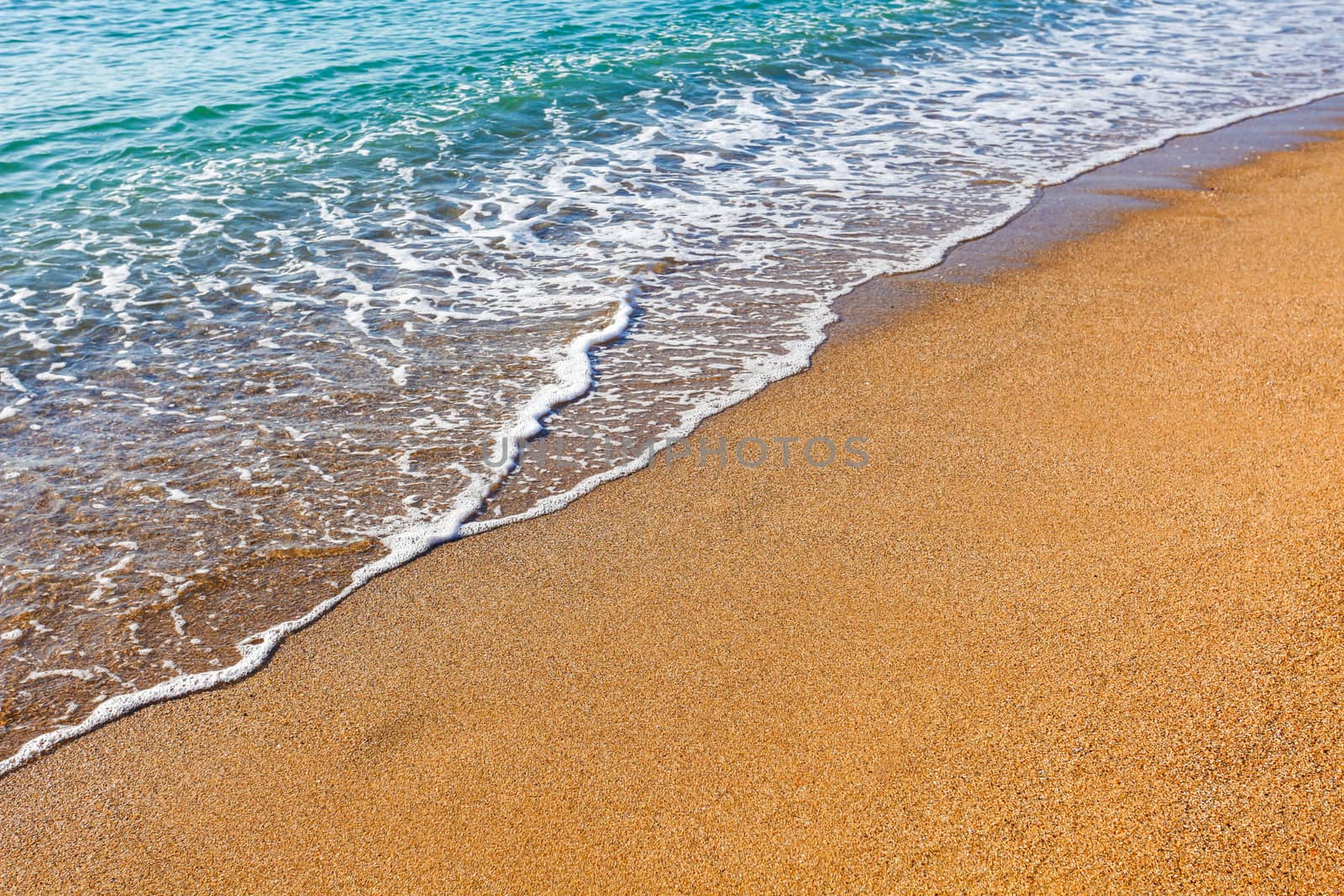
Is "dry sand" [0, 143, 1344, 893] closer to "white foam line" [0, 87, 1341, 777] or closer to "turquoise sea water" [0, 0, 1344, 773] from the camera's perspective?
"white foam line" [0, 87, 1341, 777]

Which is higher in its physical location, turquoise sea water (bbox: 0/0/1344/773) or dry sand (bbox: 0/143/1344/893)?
turquoise sea water (bbox: 0/0/1344/773)

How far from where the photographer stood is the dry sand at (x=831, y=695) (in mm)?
2656

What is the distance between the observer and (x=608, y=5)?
52.2ft

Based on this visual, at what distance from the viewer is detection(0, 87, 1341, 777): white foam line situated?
3.23m

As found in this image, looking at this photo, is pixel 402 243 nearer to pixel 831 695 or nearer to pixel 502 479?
pixel 502 479

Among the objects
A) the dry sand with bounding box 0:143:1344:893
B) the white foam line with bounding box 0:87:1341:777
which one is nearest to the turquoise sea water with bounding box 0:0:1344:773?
the white foam line with bounding box 0:87:1341:777

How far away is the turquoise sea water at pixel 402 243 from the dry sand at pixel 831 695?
404 mm

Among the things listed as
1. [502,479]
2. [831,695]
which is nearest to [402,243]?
[502,479]

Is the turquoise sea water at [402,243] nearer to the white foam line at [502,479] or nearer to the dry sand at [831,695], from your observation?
the white foam line at [502,479]

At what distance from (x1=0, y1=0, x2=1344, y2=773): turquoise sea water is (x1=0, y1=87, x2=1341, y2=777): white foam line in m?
0.02

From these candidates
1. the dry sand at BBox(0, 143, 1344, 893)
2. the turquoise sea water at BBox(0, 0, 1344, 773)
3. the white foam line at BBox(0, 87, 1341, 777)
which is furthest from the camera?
the turquoise sea water at BBox(0, 0, 1344, 773)

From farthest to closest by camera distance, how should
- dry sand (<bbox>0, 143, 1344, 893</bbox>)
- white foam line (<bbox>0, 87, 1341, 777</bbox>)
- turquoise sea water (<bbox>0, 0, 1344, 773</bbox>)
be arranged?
turquoise sea water (<bbox>0, 0, 1344, 773</bbox>) → white foam line (<bbox>0, 87, 1341, 777</bbox>) → dry sand (<bbox>0, 143, 1344, 893</bbox>)

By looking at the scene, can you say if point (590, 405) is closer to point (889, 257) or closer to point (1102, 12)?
point (889, 257)

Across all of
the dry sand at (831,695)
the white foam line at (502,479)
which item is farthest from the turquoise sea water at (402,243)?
the dry sand at (831,695)
